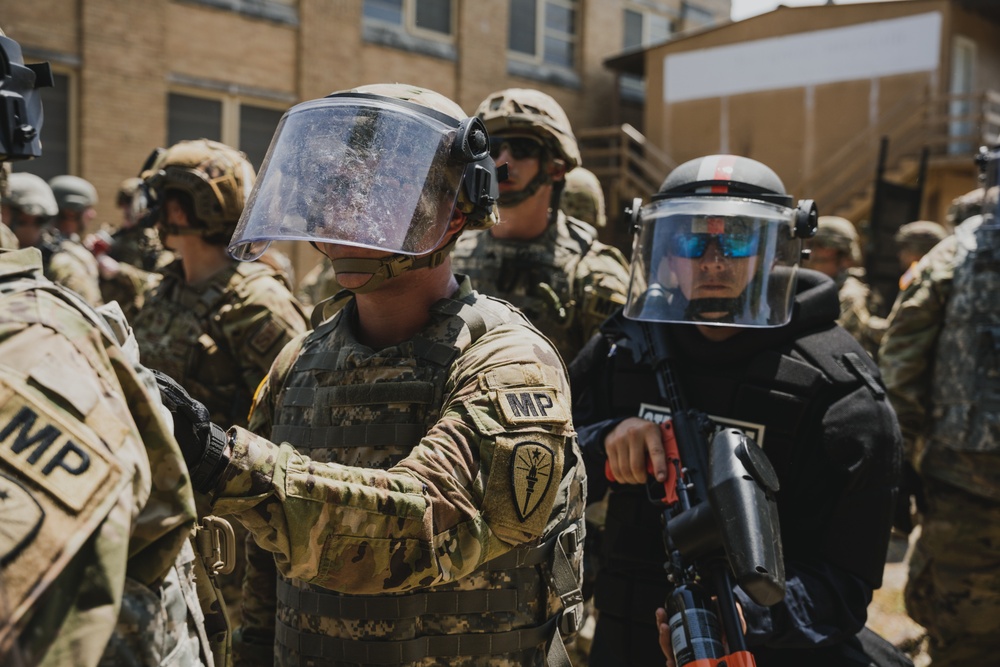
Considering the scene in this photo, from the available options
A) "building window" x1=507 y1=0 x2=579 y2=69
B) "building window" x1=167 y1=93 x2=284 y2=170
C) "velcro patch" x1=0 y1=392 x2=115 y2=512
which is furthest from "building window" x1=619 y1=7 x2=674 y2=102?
"velcro patch" x1=0 y1=392 x2=115 y2=512

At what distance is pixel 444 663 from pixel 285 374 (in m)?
0.79

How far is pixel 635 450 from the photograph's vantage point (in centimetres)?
271

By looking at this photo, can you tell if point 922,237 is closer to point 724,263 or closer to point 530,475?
point 724,263

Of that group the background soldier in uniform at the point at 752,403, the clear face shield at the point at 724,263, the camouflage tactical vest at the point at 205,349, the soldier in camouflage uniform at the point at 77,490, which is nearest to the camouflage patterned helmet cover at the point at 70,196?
the camouflage tactical vest at the point at 205,349

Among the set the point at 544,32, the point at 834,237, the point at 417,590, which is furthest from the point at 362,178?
the point at 544,32

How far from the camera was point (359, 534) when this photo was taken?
5.57 feet

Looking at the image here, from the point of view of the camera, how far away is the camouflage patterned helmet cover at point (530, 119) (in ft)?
14.2

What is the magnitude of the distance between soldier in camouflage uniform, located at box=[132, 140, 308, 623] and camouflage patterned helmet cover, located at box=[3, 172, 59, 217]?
3058 millimetres

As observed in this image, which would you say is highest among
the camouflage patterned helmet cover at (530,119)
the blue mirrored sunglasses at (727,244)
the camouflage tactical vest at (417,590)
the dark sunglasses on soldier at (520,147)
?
the camouflage patterned helmet cover at (530,119)

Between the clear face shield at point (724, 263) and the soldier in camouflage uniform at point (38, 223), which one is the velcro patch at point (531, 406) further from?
the soldier in camouflage uniform at point (38, 223)

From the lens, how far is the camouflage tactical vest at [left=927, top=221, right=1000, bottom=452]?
4387 mm

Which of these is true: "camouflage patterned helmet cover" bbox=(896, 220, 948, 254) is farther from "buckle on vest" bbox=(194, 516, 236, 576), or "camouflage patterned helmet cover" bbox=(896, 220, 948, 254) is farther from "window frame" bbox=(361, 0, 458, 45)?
"window frame" bbox=(361, 0, 458, 45)

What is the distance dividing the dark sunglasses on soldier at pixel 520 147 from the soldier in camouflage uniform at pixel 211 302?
107cm

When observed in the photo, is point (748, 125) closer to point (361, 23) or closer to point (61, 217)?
point (361, 23)
